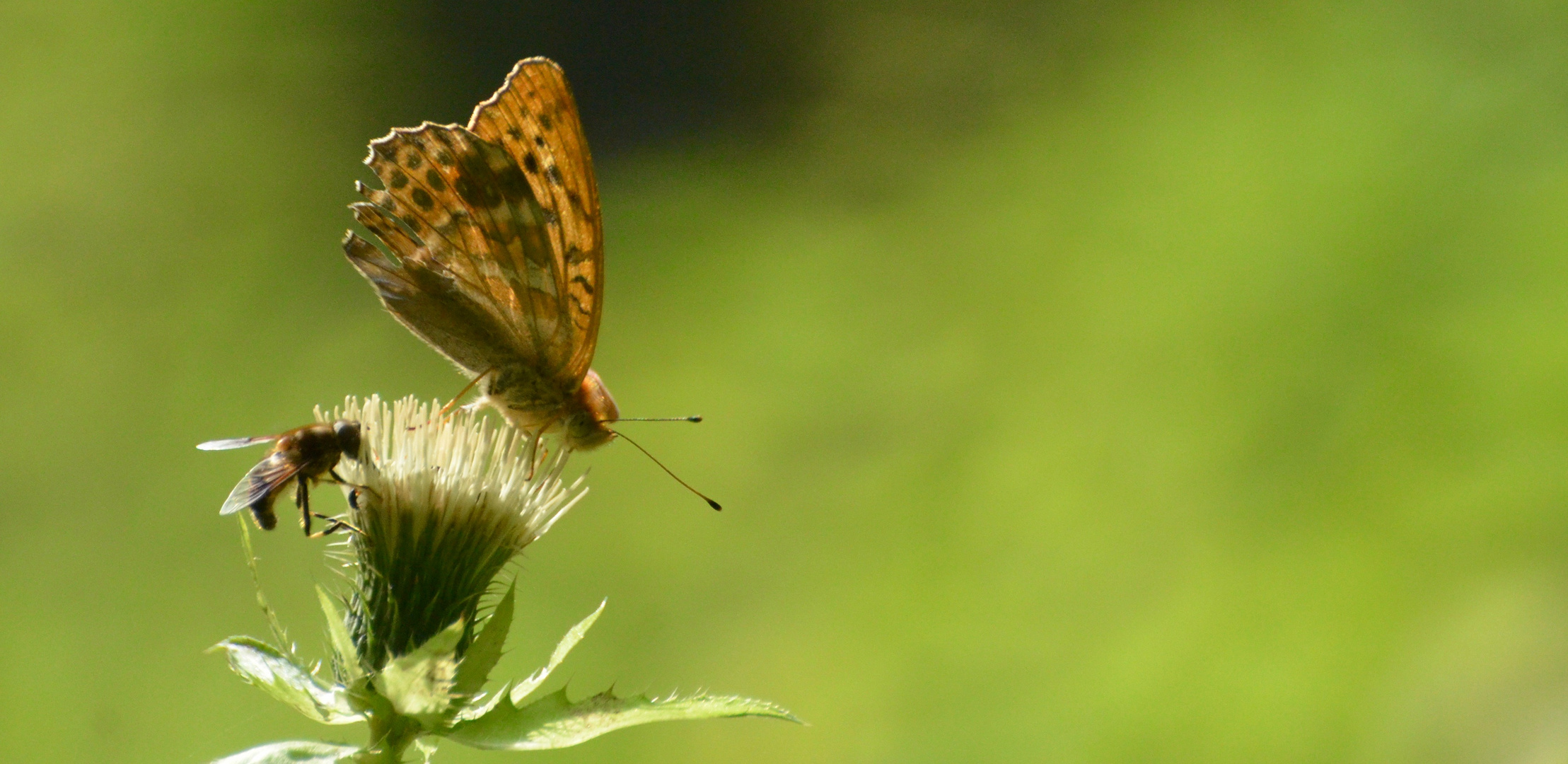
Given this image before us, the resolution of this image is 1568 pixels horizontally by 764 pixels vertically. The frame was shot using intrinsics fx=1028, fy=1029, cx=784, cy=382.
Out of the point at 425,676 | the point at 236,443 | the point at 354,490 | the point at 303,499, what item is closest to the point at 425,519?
the point at 354,490

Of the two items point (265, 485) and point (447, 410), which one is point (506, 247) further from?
point (265, 485)

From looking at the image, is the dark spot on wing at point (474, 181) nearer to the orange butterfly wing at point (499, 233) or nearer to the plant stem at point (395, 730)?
the orange butterfly wing at point (499, 233)

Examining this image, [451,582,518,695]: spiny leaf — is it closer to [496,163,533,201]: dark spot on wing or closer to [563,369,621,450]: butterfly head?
[563,369,621,450]: butterfly head

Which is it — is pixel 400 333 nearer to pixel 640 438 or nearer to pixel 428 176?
pixel 640 438

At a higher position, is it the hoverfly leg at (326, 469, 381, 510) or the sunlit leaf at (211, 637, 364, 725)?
the hoverfly leg at (326, 469, 381, 510)

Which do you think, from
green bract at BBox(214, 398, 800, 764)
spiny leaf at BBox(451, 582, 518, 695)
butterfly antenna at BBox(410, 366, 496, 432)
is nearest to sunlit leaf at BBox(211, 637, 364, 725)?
green bract at BBox(214, 398, 800, 764)
